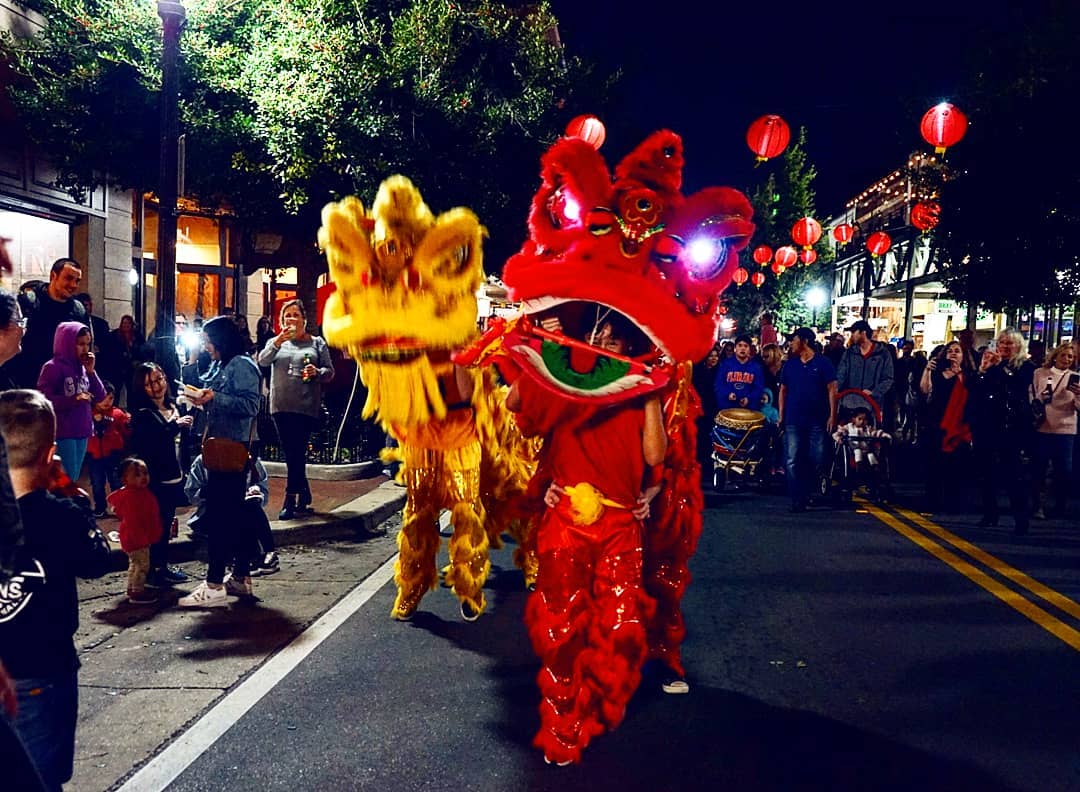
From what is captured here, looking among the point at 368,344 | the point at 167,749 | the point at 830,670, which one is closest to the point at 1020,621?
the point at 830,670

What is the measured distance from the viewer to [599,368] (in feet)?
13.1

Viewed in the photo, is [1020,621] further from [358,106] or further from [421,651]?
[358,106]

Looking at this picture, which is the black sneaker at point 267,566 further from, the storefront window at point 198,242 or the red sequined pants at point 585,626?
the storefront window at point 198,242

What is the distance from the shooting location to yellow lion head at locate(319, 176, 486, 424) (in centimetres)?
464

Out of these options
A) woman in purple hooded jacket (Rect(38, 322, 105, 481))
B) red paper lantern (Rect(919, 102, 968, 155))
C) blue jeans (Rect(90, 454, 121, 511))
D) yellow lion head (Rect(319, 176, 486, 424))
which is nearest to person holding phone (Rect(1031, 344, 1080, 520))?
red paper lantern (Rect(919, 102, 968, 155))

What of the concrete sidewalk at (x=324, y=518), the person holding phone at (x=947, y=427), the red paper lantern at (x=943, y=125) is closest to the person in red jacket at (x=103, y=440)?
the concrete sidewalk at (x=324, y=518)

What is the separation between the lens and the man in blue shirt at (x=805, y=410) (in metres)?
9.97

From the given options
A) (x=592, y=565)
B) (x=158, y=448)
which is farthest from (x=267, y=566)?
(x=592, y=565)

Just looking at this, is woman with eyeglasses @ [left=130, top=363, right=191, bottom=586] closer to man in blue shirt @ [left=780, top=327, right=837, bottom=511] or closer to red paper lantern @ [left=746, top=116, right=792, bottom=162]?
man in blue shirt @ [left=780, top=327, right=837, bottom=511]

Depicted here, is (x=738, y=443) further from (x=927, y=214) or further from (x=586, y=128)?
(x=927, y=214)

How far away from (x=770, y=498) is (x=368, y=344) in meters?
7.42

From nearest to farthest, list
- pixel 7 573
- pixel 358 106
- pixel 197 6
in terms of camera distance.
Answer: pixel 7 573 → pixel 358 106 → pixel 197 6

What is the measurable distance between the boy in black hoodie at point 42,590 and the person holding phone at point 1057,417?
936 cm

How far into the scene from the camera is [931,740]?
13.9 feet
